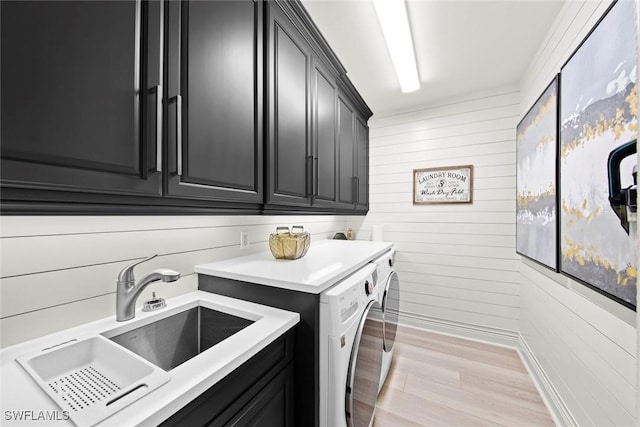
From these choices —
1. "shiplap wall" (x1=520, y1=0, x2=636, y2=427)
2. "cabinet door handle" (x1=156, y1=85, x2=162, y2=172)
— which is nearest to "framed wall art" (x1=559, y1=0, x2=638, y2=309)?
"shiplap wall" (x1=520, y1=0, x2=636, y2=427)

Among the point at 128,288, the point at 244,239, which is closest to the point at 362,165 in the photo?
the point at 244,239

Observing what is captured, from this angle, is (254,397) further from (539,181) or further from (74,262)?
(539,181)

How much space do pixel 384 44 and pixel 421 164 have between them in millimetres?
1352

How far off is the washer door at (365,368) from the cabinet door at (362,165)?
4.63ft

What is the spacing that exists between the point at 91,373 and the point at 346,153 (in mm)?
2139

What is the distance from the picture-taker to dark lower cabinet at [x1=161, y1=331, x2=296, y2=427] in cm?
66

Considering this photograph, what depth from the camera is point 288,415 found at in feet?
3.28

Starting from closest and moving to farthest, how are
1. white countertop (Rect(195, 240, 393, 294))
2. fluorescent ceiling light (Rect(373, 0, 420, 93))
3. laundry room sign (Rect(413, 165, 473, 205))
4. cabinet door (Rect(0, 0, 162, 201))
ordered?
cabinet door (Rect(0, 0, 162, 201)) → white countertop (Rect(195, 240, 393, 294)) → fluorescent ceiling light (Rect(373, 0, 420, 93)) → laundry room sign (Rect(413, 165, 473, 205))

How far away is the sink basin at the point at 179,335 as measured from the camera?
3.19 ft

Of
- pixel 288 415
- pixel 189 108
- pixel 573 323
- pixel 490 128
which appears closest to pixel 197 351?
pixel 288 415

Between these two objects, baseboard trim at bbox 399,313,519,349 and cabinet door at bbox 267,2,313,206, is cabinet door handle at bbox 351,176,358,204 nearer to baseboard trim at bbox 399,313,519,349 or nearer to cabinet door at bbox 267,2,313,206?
cabinet door at bbox 267,2,313,206

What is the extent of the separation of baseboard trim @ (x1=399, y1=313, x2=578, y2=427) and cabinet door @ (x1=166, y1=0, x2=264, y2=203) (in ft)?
7.29

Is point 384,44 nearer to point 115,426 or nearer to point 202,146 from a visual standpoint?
point 202,146

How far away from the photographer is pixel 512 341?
2.40 m
